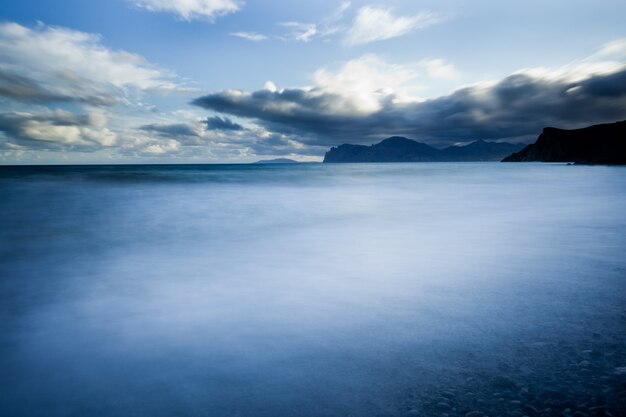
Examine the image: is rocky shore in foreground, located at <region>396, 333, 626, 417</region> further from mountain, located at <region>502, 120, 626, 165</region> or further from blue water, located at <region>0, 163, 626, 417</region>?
mountain, located at <region>502, 120, 626, 165</region>

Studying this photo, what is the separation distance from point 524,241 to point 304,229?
20.6ft

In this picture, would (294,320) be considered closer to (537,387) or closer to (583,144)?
(537,387)

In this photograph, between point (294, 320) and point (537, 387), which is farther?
point (294, 320)

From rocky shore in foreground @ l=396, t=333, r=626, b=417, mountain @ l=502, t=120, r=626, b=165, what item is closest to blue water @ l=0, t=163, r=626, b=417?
rocky shore in foreground @ l=396, t=333, r=626, b=417

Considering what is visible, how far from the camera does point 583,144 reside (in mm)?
130500

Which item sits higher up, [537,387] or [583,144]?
[583,144]

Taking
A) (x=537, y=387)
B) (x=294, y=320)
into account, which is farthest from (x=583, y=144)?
(x=294, y=320)

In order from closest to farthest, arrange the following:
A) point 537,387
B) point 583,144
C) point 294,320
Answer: point 537,387 < point 294,320 < point 583,144

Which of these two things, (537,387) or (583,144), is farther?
(583,144)

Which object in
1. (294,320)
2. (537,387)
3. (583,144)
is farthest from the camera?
(583,144)

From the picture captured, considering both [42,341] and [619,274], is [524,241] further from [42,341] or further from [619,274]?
[42,341]

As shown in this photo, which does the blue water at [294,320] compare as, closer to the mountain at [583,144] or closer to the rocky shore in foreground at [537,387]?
the rocky shore in foreground at [537,387]

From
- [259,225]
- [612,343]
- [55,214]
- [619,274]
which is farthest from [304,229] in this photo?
[55,214]

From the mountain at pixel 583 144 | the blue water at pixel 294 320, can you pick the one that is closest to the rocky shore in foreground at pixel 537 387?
the blue water at pixel 294 320
